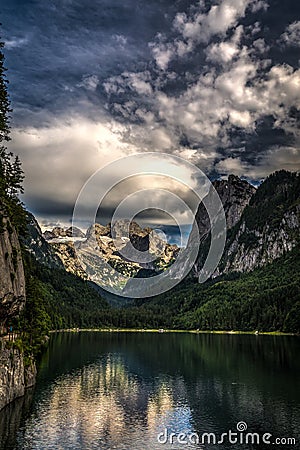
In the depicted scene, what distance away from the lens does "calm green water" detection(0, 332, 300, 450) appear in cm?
5916

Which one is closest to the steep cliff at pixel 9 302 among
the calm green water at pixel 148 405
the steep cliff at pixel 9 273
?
the steep cliff at pixel 9 273

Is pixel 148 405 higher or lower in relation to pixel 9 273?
lower

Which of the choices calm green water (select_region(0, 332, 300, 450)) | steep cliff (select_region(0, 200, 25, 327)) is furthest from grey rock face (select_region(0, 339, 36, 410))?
steep cliff (select_region(0, 200, 25, 327))

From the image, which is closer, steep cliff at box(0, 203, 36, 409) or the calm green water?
the calm green water

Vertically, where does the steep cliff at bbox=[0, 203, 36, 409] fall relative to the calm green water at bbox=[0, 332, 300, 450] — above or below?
above

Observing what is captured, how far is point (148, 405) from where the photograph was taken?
7956 cm

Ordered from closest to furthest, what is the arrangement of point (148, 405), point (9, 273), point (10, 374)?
point (9, 273) < point (10, 374) < point (148, 405)

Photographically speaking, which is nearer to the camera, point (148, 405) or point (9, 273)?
point (9, 273)

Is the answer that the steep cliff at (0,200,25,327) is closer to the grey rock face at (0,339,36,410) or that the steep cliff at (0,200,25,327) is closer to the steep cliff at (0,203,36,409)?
the steep cliff at (0,203,36,409)

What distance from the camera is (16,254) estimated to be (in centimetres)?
7875

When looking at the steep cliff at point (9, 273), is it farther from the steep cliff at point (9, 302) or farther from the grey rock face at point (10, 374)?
the grey rock face at point (10, 374)

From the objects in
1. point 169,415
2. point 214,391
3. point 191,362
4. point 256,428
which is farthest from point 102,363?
point 256,428

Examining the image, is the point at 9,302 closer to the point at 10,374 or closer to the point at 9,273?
the point at 9,273

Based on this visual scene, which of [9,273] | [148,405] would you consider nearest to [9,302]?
[9,273]
